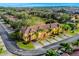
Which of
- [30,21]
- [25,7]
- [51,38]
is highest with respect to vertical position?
[25,7]

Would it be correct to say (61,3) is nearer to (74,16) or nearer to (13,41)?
(74,16)

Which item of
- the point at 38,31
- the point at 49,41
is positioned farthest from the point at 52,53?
the point at 38,31

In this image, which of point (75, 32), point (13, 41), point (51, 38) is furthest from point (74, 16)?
point (13, 41)

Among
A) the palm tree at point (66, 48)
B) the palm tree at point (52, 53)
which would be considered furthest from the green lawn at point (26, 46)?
the palm tree at point (66, 48)

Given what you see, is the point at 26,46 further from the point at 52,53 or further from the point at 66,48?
the point at 66,48

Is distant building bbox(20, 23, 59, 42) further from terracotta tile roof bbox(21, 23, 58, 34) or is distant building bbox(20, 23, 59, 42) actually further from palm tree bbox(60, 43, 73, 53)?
palm tree bbox(60, 43, 73, 53)

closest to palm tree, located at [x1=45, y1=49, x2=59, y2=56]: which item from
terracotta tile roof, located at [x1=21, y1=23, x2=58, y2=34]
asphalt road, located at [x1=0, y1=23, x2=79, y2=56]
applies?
asphalt road, located at [x1=0, y1=23, x2=79, y2=56]

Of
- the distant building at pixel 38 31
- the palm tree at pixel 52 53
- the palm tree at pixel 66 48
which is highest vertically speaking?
the distant building at pixel 38 31

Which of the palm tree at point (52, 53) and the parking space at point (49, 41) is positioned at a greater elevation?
the parking space at point (49, 41)

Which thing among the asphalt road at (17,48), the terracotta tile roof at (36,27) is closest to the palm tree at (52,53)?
the asphalt road at (17,48)

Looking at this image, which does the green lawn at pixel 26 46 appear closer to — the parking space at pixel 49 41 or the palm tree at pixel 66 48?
the parking space at pixel 49 41

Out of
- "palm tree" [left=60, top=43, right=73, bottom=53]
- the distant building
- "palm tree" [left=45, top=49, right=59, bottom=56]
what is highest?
the distant building
